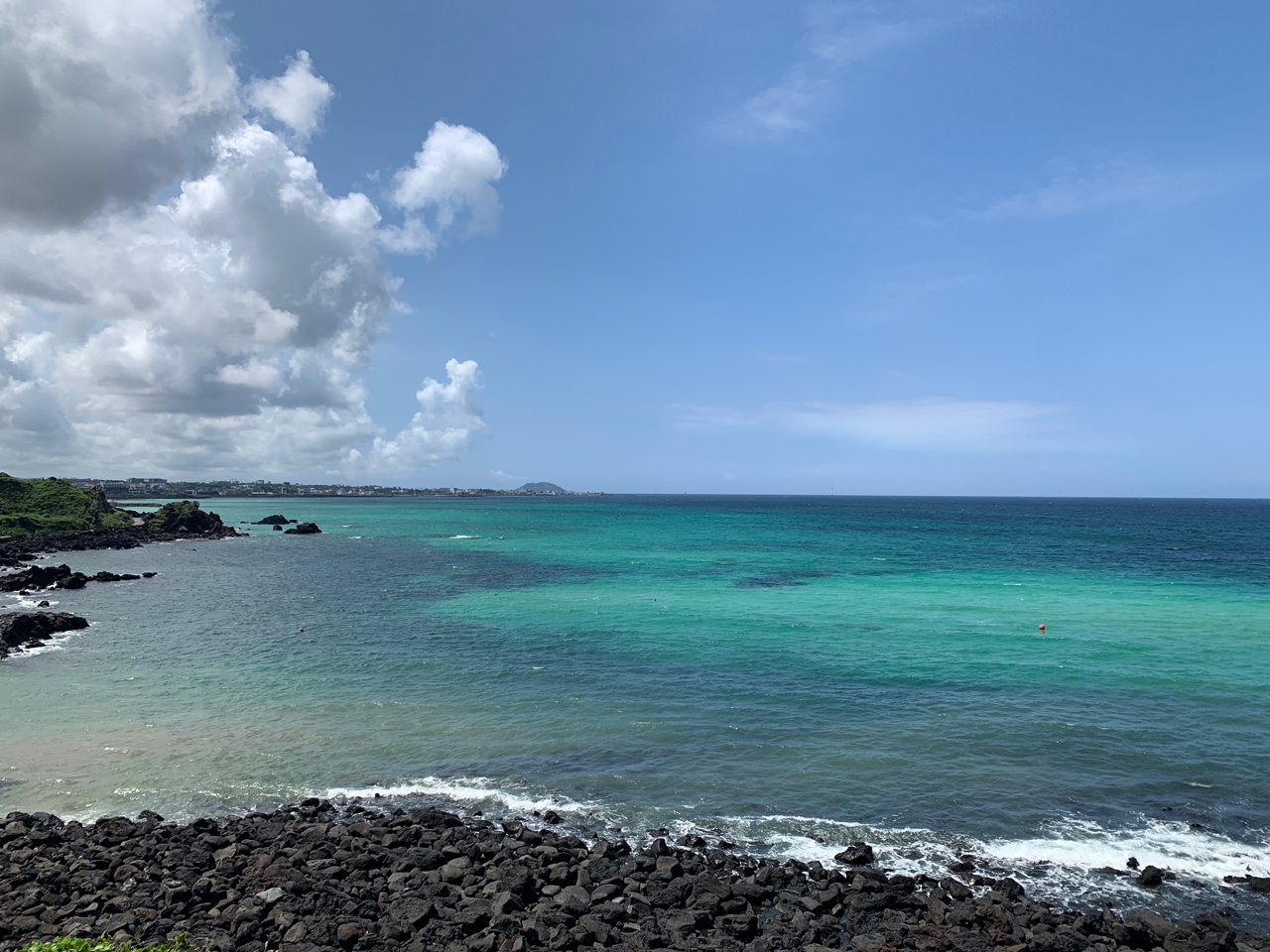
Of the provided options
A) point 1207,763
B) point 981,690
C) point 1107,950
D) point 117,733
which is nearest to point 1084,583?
point 981,690

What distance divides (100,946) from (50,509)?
11416 centimetres

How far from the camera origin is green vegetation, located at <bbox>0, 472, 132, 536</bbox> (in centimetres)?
9062

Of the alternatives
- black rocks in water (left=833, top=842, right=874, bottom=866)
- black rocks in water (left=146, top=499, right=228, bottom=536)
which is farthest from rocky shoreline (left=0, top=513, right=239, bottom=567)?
black rocks in water (left=833, top=842, right=874, bottom=866)

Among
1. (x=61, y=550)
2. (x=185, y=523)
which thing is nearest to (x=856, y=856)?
(x=61, y=550)

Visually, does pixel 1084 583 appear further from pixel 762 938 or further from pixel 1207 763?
pixel 762 938

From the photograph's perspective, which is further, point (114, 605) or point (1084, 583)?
point (1084, 583)

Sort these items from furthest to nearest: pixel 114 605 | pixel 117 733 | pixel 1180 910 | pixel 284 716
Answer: pixel 114 605, pixel 284 716, pixel 117 733, pixel 1180 910

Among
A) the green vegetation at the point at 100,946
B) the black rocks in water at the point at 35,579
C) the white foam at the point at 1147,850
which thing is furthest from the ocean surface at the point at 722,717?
the green vegetation at the point at 100,946

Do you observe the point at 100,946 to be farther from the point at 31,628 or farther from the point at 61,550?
the point at 61,550

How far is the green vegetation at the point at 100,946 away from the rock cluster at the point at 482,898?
1.25 feet

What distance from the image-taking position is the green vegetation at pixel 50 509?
9062 centimetres

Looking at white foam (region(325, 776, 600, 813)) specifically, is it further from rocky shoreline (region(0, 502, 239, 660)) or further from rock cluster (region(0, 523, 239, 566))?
rock cluster (region(0, 523, 239, 566))

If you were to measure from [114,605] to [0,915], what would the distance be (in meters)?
40.2

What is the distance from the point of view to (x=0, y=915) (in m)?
12.1
